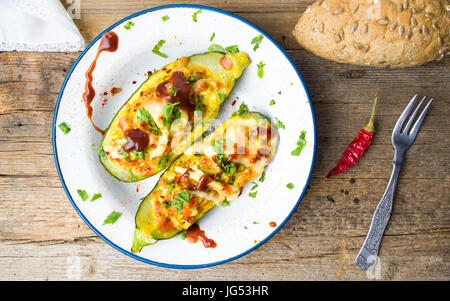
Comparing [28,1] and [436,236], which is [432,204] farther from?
[28,1]

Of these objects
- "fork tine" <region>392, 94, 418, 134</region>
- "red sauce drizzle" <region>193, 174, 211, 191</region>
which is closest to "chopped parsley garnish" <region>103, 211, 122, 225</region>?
"red sauce drizzle" <region>193, 174, 211, 191</region>

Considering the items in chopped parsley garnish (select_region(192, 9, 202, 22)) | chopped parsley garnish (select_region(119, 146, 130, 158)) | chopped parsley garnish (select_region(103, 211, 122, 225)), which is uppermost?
chopped parsley garnish (select_region(192, 9, 202, 22))

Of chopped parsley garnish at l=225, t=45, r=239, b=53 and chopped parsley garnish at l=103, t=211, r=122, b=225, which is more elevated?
chopped parsley garnish at l=225, t=45, r=239, b=53

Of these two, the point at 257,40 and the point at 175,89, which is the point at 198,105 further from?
the point at 257,40

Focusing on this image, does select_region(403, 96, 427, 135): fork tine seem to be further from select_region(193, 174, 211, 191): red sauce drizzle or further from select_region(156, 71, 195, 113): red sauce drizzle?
select_region(156, 71, 195, 113): red sauce drizzle

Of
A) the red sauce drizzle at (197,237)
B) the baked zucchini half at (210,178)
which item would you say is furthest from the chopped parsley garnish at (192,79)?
the red sauce drizzle at (197,237)

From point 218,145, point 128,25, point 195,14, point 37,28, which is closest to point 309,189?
→ point 218,145
